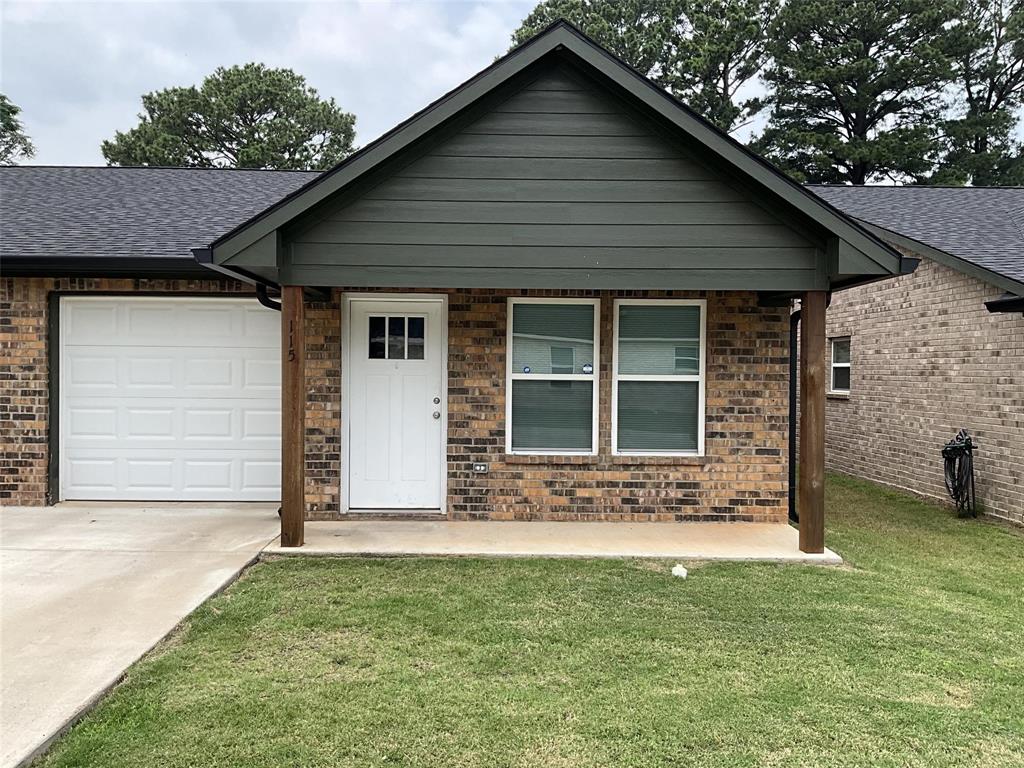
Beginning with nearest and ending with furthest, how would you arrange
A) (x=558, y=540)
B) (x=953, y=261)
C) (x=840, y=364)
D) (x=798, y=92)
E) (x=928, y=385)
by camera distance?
1. (x=558, y=540)
2. (x=953, y=261)
3. (x=928, y=385)
4. (x=840, y=364)
5. (x=798, y=92)

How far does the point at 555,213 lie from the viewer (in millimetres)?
5625

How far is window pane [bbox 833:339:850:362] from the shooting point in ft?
35.8

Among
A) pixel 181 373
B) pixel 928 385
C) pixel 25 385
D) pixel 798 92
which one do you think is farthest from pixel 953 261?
pixel 798 92

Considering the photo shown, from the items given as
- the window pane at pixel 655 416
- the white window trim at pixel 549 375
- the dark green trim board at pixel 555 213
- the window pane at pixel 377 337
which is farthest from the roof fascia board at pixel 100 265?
the window pane at pixel 655 416

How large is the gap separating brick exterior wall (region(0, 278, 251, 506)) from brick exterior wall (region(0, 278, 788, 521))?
2930 millimetres

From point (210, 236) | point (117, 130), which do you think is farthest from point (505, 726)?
point (117, 130)

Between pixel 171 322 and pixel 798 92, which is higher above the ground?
pixel 798 92

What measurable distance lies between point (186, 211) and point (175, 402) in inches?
107

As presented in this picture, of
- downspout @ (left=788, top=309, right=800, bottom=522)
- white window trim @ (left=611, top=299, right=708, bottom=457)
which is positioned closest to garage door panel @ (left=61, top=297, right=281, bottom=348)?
white window trim @ (left=611, top=299, right=708, bottom=457)

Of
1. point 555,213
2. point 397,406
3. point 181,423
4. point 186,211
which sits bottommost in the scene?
point 181,423

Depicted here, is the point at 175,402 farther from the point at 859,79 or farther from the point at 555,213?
the point at 859,79

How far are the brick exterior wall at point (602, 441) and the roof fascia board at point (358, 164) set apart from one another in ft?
5.32

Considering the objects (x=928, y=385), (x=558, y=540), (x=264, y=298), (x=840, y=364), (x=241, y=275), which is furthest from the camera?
(x=840, y=364)

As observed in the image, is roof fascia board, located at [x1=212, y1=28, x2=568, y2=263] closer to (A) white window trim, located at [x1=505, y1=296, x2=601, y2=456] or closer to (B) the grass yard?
(A) white window trim, located at [x1=505, y1=296, x2=601, y2=456]
